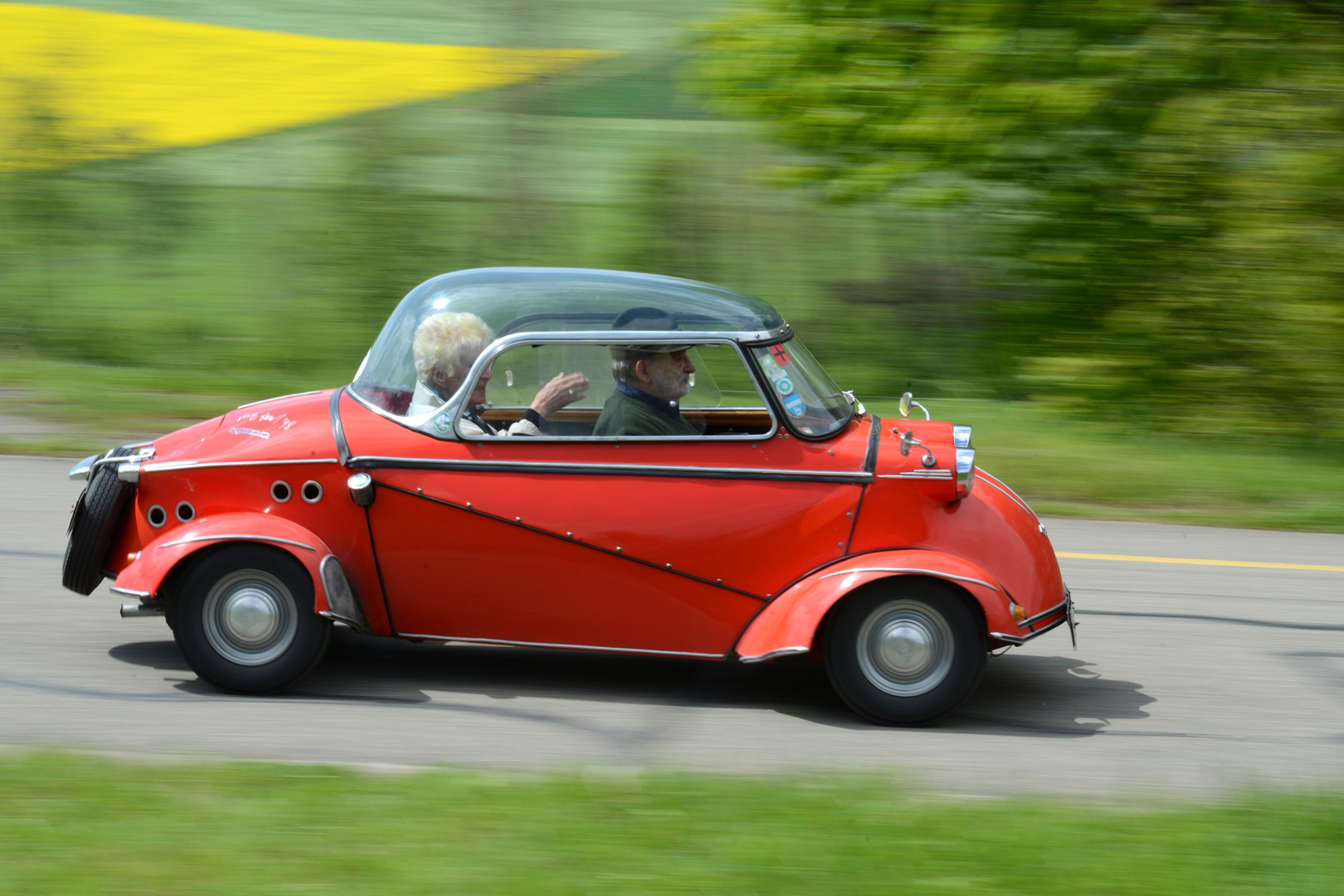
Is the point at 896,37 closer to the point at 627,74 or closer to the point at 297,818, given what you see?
the point at 627,74

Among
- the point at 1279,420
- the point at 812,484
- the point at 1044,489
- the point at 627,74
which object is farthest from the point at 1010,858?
the point at 627,74

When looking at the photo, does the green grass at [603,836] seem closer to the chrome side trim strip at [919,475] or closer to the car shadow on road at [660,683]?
the car shadow on road at [660,683]

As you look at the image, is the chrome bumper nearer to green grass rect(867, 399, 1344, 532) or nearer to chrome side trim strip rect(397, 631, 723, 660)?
chrome side trim strip rect(397, 631, 723, 660)

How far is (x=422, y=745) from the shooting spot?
484 cm

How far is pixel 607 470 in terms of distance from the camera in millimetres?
5215

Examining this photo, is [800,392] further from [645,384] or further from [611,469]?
[611,469]

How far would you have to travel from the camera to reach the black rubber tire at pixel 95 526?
5.35m

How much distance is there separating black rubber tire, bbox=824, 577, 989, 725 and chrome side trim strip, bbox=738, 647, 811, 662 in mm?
164

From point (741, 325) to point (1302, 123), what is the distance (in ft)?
27.2

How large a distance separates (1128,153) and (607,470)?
8.26 metres

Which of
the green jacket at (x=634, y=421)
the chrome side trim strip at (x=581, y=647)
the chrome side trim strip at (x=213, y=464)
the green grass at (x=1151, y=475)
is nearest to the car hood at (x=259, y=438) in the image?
the chrome side trim strip at (x=213, y=464)

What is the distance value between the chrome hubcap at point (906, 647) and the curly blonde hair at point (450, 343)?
75.0 inches

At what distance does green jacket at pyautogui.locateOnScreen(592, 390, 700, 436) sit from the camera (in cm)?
533

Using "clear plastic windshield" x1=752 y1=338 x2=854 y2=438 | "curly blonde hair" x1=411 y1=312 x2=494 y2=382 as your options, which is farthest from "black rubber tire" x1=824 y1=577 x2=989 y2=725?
"curly blonde hair" x1=411 y1=312 x2=494 y2=382
